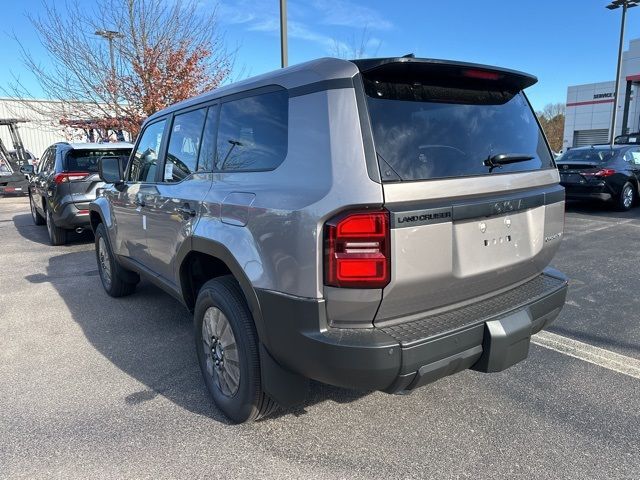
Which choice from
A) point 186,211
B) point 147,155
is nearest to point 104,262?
point 147,155

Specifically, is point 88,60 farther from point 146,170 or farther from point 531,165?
point 531,165

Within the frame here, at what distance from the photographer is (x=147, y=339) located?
13.6ft

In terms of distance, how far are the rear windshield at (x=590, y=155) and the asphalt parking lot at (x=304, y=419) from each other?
25.8ft

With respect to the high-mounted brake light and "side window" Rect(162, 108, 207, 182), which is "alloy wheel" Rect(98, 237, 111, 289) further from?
the high-mounted brake light

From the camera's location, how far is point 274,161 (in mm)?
2428

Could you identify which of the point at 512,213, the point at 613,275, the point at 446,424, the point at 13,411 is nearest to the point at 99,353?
the point at 13,411

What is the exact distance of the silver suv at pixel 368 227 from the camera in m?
2.08

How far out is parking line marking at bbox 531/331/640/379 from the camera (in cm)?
345

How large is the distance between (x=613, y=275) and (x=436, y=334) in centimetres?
473

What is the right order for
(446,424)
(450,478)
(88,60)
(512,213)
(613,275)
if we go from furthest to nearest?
(88,60) < (613,275) < (446,424) < (512,213) < (450,478)

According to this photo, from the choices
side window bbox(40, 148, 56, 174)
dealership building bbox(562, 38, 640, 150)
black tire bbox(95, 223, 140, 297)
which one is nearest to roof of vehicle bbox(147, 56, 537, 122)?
black tire bbox(95, 223, 140, 297)

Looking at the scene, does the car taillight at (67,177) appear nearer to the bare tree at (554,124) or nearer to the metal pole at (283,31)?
the metal pole at (283,31)

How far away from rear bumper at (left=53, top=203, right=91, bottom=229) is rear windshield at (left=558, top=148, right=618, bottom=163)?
10417 mm

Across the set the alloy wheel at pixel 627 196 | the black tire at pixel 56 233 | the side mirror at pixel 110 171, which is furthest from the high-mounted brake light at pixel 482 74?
the alloy wheel at pixel 627 196
